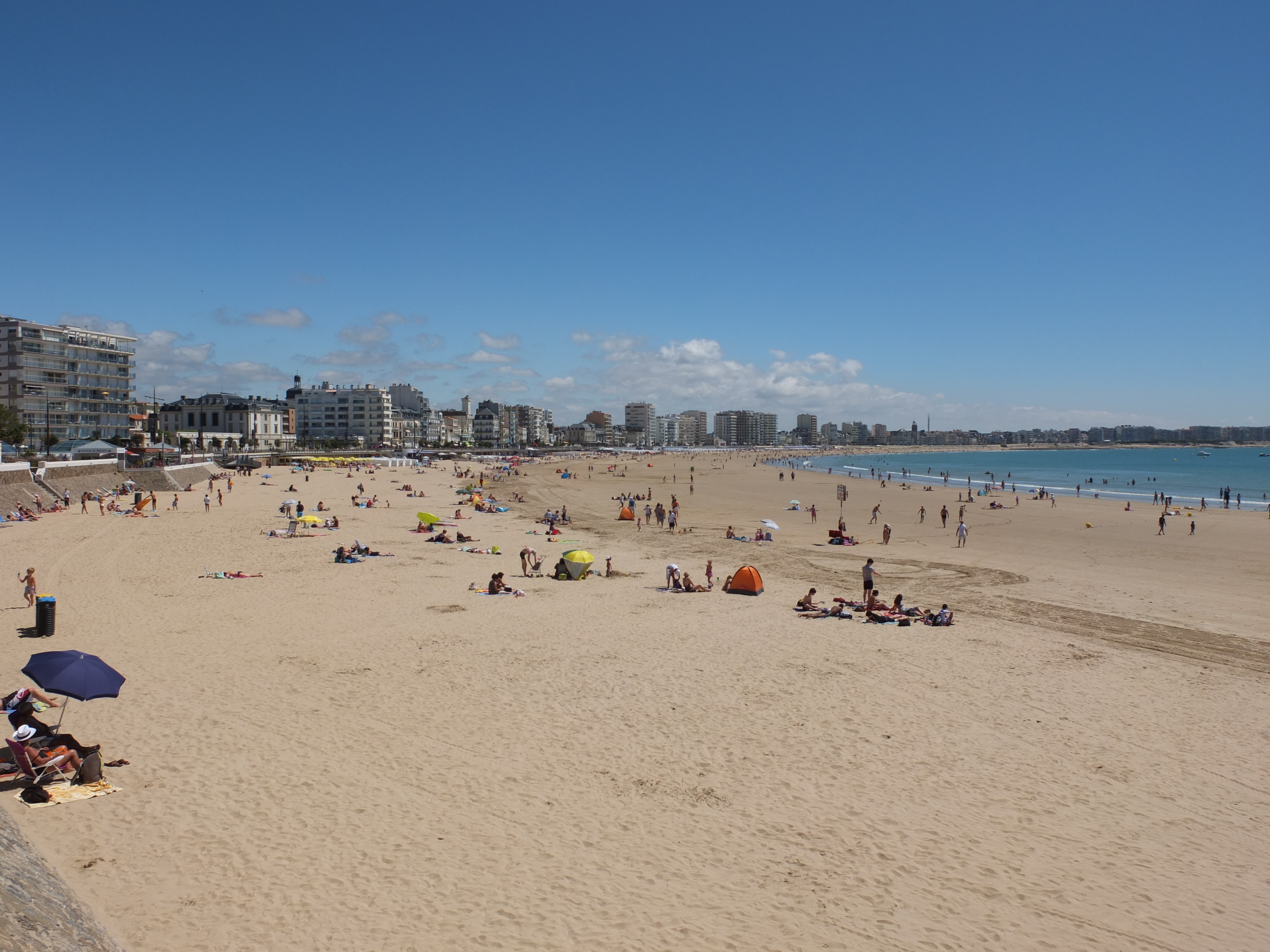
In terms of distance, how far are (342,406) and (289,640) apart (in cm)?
14608

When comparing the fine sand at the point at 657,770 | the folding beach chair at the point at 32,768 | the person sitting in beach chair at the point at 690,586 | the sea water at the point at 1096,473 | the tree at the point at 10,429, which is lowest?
the fine sand at the point at 657,770

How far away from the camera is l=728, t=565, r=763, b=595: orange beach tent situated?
1792 centimetres

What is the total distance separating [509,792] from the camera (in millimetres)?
7559

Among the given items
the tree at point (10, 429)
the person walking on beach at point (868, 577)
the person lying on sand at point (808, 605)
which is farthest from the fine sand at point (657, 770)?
the tree at point (10, 429)

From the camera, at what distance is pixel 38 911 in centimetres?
452

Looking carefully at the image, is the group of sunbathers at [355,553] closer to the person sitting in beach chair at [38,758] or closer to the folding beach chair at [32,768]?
the person sitting in beach chair at [38,758]

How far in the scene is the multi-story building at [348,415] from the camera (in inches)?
5719

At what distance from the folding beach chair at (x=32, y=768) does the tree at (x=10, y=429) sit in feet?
212

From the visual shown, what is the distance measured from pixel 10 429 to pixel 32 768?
216 feet

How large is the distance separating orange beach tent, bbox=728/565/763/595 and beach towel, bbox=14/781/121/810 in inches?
522

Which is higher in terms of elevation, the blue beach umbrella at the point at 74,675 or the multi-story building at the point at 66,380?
the multi-story building at the point at 66,380

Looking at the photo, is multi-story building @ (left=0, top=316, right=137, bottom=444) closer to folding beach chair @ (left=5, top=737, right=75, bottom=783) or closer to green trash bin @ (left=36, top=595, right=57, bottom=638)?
green trash bin @ (left=36, top=595, right=57, bottom=638)

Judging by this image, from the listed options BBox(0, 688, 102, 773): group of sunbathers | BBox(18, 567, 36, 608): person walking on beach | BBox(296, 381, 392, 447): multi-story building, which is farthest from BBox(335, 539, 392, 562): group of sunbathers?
BBox(296, 381, 392, 447): multi-story building

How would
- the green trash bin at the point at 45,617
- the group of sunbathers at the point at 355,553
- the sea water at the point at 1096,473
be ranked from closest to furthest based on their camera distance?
the green trash bin at the point at 45,617, the group of sunbathers at the point at 355,553, the sea water at the point at 1096,473
